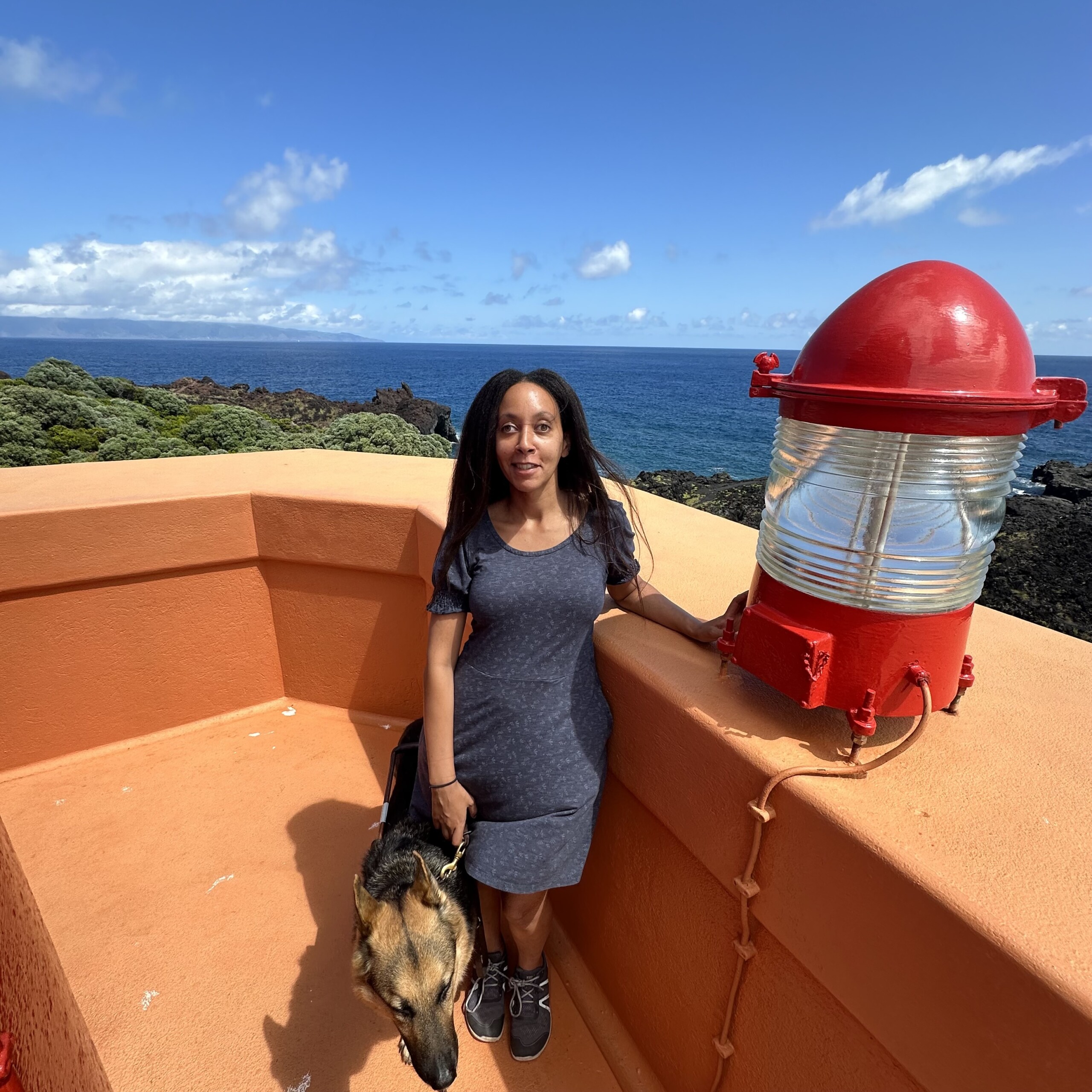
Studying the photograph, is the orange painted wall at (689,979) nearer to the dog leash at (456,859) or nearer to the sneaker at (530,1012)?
the sneaker at (530,1012)

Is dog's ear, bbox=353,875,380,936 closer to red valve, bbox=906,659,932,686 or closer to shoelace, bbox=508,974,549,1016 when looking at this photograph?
shoelace, bbox=508,974,549,1016

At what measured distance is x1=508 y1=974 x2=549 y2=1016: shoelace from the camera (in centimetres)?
233

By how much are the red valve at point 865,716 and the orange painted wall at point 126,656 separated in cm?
332

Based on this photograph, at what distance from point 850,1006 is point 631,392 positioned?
Result: 91349mm

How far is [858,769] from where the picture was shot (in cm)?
139

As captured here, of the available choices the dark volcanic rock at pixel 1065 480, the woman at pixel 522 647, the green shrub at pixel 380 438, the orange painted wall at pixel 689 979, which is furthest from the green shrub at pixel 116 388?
the dark volcanic rock at pixel 1065 480

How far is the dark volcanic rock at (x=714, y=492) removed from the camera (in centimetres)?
1745

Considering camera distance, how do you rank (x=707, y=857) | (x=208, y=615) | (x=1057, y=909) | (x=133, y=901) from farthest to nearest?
(x=208, y=615)
(x=133, y=901)
(x=707, y=857)
(x=1057, y=909)

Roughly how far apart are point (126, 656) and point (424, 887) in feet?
8.17

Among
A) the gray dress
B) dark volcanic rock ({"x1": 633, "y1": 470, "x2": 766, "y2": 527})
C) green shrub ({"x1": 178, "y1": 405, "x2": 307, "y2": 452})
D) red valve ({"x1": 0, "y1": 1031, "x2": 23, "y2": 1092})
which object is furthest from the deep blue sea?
green shrub ({"x1": 178, "y1": 405, "x2": 307, "y2": 452})

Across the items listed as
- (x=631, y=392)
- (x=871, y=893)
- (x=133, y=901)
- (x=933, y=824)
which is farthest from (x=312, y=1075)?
(x=631, y=392)

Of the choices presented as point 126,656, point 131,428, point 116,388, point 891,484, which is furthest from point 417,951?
point 116,388

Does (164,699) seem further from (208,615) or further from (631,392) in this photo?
(631,392)

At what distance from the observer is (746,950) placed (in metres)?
1.59
